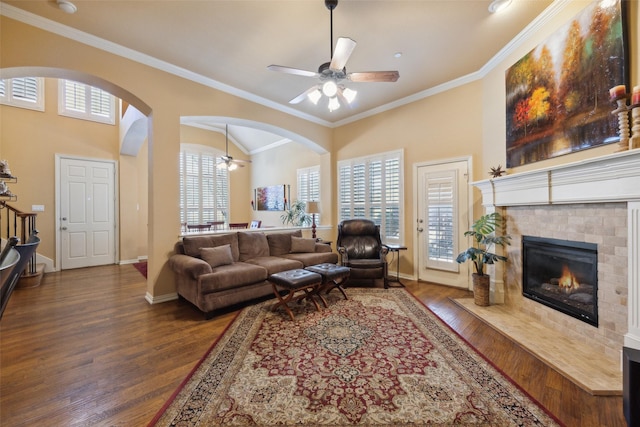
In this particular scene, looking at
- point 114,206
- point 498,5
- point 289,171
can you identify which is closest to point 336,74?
point 498,5

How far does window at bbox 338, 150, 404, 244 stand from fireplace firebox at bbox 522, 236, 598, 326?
85.4 inches

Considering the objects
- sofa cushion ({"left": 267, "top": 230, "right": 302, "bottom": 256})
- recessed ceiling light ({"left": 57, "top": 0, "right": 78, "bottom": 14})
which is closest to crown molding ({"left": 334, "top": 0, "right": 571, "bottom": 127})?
sofa cushion ({"left": 267, "top": 230, "right": 302, "bottom": 256})

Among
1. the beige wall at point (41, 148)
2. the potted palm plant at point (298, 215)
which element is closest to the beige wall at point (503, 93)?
the potted palm plant at point (298, 215)

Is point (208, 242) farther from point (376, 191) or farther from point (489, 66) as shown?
point (489, 66)

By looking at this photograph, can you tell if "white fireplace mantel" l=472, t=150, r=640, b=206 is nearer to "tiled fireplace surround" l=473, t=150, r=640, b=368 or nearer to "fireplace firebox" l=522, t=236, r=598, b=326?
"tiled fireplace surround" l=473, t=150, r=640, b=368

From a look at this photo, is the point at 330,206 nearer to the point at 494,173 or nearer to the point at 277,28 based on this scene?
the point at 494,173

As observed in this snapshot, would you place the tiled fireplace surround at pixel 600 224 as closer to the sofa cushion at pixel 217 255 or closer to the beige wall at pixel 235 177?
the sofa cushion at pixel 217 255

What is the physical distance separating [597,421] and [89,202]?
8.36 metres

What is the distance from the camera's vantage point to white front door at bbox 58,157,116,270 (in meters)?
5.64

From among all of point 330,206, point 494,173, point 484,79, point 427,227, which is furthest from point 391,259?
point 484,79

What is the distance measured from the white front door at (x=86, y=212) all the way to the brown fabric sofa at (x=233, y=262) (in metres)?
3.81

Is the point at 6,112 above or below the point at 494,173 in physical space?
above

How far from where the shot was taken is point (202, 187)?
317 inches

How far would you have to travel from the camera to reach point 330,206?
20.1 feet
